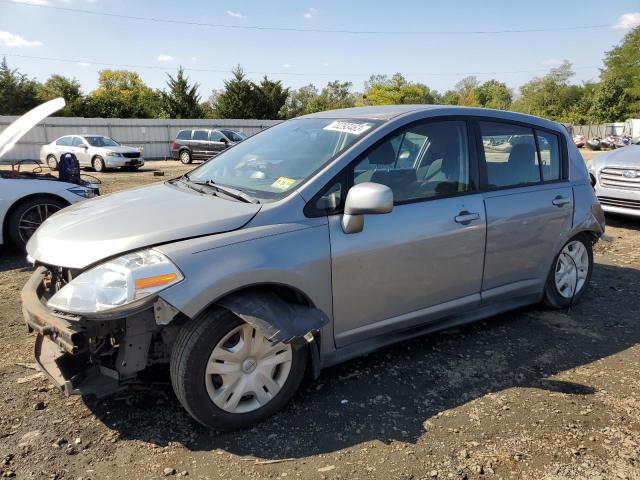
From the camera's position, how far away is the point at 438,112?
137 inches

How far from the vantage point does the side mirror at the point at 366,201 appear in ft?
8.80

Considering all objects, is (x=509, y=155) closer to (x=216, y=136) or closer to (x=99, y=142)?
(x=99, y=142)

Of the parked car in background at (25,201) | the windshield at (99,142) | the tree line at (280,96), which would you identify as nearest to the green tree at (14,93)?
the tree line at (280,96)

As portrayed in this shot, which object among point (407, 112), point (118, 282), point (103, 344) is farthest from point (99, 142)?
point (118, 282)

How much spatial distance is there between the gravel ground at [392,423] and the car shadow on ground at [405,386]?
10mm

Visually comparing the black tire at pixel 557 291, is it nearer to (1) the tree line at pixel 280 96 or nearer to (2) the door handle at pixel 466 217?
(2) the door handle at pixel 466 217

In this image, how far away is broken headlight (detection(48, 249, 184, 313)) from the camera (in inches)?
90.2

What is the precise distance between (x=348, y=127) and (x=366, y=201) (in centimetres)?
82

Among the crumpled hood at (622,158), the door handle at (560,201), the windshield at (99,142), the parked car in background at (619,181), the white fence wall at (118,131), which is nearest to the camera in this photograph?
the door handle at (560,201)

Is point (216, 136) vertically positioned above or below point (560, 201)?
above

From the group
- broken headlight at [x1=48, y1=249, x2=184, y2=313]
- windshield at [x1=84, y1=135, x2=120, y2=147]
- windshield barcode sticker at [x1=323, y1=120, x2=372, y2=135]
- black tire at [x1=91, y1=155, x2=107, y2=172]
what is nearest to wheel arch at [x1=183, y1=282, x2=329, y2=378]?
broken headlight at [x1=48, y1=249, x2=184, y2=313]

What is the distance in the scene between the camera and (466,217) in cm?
339

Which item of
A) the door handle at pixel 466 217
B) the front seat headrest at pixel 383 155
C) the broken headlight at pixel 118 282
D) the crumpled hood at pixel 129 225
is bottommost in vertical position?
the broken headlight at pixel 118 282

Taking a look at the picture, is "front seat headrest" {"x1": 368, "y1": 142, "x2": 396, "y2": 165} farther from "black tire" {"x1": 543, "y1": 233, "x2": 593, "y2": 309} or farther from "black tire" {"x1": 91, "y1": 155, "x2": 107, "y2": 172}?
"black tire" {"x1": 91, "y1": 155, "x2": 107, "y2": 172}
